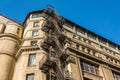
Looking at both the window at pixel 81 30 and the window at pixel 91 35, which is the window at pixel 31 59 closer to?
the window at pixel 81 30

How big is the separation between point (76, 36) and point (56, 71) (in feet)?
47.8

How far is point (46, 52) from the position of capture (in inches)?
1075

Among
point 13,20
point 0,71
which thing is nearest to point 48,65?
point 0,71

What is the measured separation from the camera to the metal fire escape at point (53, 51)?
24078 mm

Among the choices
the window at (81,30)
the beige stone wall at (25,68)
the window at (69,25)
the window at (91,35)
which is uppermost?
the window at (69,25)

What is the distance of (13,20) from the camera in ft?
128

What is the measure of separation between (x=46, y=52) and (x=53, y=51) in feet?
3.54

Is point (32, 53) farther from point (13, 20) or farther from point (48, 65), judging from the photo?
point (13, 20)

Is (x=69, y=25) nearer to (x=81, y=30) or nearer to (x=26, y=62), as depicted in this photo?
(x=81, y=30)

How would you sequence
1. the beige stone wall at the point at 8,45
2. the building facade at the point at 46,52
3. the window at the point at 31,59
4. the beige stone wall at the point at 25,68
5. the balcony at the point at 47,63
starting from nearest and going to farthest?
the balcony at the point at 47,63 → the beige stone wall at the point at 25,68 → the building facade at the point at 46,52 → the window at the point at 31,59 → the beige stone wall at the point at 8,45

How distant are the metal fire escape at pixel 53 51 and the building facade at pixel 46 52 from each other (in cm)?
26

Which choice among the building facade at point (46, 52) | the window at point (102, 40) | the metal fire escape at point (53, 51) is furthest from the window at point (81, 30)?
the metal fire escape at point (53, 51)

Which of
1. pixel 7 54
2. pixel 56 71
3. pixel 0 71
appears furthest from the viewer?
pixel 7 54

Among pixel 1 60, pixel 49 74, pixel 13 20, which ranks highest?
pixel 13 20
